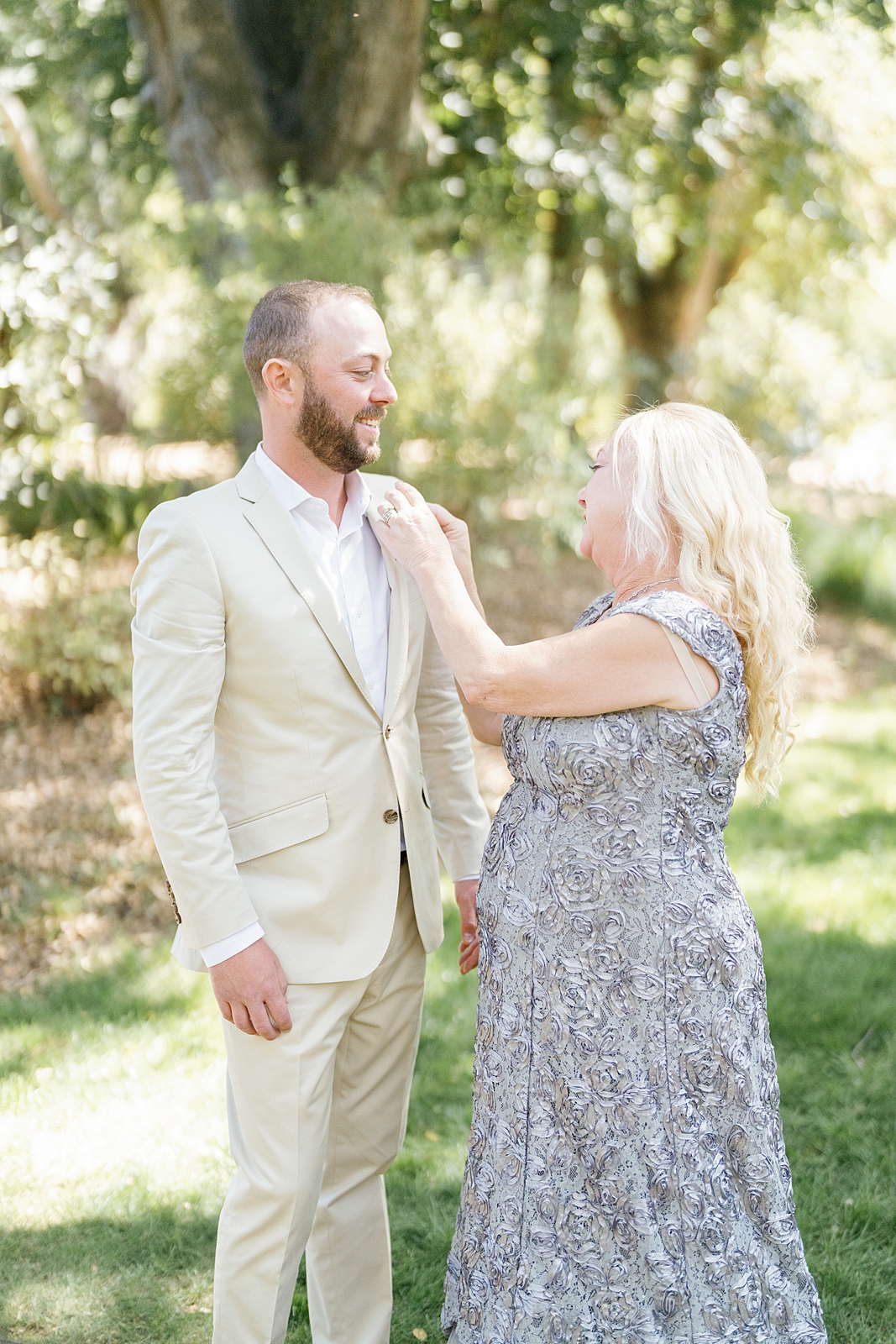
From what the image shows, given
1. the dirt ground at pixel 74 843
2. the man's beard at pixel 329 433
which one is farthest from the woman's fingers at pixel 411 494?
the dirt ground at pixel 74 843

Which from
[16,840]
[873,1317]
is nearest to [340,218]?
[16,840]

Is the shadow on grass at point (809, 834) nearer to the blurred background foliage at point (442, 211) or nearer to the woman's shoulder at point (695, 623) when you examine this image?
the blurred background foliage at point (442, 211)

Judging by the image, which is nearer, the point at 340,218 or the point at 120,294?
the point at 340,218

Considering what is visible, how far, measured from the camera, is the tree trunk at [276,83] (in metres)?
6.73

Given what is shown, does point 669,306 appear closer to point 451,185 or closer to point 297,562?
point 451,185

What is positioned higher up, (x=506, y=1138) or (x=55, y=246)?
(x=55, y=246)

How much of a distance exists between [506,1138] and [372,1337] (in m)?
0.75

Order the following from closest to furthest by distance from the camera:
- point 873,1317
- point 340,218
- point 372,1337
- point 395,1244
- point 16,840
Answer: point 372,1337 < point 873,1317 < point 395,1244 < point 16,840 < point 340,218

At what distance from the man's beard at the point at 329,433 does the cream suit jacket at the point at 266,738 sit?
5.7 inches

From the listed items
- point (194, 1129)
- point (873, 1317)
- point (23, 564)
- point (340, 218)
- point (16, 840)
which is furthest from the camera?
point (23, 564)

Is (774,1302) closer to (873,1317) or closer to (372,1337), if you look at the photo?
(873,1317)

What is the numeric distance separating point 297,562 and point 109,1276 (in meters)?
2.05

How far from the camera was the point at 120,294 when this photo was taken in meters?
14.3

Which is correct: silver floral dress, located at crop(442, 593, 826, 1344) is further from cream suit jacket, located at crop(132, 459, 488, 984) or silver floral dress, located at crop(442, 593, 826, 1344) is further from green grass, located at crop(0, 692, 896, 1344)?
green grass, located at crop(0, 692, 896, 1344)
